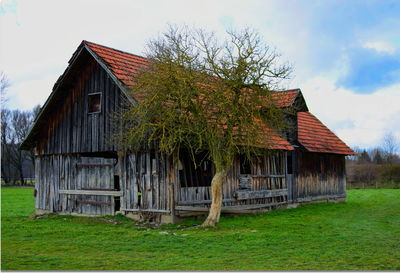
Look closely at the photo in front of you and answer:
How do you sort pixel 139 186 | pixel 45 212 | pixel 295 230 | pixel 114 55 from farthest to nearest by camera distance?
pixel 45 212, pixel 114 55, pixel 139 186, pixel 295 230

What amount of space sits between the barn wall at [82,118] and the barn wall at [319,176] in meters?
10.5

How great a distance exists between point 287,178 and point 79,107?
1054 centimetres

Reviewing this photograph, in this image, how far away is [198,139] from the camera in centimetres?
1567

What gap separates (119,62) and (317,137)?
42.9ft

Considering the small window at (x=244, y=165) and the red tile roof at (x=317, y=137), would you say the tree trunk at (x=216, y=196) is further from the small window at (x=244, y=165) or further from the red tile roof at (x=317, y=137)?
the red tile roof at (x=317, y=137)

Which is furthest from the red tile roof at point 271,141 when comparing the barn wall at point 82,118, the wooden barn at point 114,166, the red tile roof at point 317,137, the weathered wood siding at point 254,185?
the barn wall at point 82,118

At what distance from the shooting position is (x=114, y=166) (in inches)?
765

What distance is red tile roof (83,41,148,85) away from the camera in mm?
18000

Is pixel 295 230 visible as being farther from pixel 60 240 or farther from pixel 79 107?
pixel 79 107

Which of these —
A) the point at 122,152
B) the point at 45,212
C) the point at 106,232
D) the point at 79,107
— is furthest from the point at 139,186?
the point at 45,212


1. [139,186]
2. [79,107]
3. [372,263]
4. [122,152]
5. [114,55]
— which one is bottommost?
[372,263]

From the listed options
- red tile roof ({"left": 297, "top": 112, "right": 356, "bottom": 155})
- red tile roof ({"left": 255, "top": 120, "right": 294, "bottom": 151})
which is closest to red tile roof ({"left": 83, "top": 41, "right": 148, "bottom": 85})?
red tile roof ({"left": 255, "top": 120, "right": 294, "bottom": 151})

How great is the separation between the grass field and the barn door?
2.84ft

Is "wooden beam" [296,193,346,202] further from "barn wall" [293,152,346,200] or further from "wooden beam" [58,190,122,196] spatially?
"wooden beam" [58,190,122,196]
